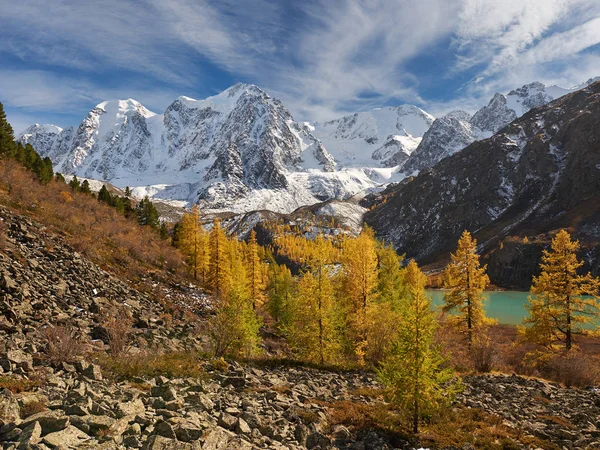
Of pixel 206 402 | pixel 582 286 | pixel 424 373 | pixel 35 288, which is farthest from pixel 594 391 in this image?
pixel 35 288

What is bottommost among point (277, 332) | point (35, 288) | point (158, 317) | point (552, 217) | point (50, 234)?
point (277, 332)

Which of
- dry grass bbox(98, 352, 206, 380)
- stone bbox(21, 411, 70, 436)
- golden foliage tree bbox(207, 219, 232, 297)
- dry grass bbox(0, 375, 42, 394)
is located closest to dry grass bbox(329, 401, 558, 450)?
dry grass bbox(98, 352, 206, 380)

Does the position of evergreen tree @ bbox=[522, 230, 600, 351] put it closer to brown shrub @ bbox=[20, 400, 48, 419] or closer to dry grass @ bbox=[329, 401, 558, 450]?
dry grass @ bbox=[329, 401, 558, 450]

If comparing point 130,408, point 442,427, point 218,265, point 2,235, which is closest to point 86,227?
point 2,235

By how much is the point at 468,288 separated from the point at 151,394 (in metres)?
28.4

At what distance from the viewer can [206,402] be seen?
35.7 feet

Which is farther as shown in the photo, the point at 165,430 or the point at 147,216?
the point at 147,216

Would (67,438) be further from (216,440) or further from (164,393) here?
(164,393)

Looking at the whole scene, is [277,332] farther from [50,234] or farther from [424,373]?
[424,373]

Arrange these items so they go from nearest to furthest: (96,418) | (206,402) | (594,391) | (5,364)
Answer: (96,418) < (5,364) < (206,402) < (594,391)

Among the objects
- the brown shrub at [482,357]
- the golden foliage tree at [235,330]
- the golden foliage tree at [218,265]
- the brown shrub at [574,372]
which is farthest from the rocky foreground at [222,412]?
the golden foliage tree at [218,265]

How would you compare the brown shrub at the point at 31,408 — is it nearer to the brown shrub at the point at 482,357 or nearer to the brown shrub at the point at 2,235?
the brown shrub at the point at 2,235

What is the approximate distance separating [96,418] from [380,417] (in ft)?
33.3

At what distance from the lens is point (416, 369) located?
12531 mm
